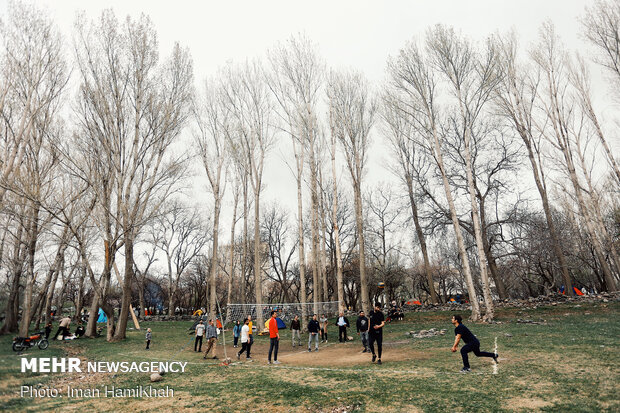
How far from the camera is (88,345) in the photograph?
15922mm

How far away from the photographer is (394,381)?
6.46 meters

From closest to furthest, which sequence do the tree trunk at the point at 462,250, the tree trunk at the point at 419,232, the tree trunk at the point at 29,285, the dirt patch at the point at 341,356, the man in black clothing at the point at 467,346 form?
the man in black clothing at the point at 467,346 < the dirt patch at the point at 341,356 < the tree trunk at the point at 29,285 < the tree trunk at the point at 462,250 < the tree trunk at the point at 419,232

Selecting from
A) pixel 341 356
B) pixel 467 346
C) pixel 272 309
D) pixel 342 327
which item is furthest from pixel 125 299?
pixel 467 346

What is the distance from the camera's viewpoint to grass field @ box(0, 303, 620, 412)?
16.4 feet

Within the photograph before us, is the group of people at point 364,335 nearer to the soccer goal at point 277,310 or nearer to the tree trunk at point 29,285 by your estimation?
the soccer goal at point 277,310

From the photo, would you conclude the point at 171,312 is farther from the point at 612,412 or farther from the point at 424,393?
the point at 612,412

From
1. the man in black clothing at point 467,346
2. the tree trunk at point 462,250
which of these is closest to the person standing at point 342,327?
the tree trunk at point 462,250

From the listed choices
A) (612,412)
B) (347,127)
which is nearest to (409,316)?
(347,127)

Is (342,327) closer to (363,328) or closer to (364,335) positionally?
(364,335)

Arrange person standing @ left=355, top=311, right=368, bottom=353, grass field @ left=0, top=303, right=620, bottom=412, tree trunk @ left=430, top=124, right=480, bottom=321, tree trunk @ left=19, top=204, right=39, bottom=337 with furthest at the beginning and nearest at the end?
tree trunk @ left=430, top=124, right=480, bottom=321 < tree trunk @ left=19, top=204, right=39, bottom=337 < person standing @ left=355, top=311, right=368, bottom=353 < grass field @ left=0, top=303, right=620, bottom=412

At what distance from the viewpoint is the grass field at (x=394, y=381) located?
4.99 m

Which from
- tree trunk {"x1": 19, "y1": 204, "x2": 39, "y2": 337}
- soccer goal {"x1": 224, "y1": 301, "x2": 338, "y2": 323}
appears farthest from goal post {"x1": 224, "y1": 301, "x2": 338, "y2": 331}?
tree trunk {"x1": 19, "y1": 204, "x2": 39, "y2": 337}

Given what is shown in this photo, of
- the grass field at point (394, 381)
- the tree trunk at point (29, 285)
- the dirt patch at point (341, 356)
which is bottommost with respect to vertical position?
the dirt patch at point (341, 356)

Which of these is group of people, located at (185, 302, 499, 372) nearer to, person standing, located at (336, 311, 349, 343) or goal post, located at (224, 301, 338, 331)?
person standing, located at (336, 311, 349, 343)
